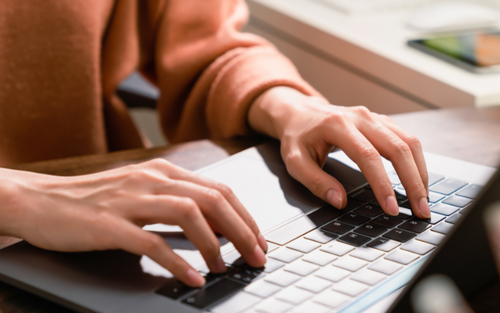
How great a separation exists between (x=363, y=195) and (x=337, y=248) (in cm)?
11

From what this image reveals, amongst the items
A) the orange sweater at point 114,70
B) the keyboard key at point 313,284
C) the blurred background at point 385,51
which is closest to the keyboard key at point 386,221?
the keyboard key at point 313,284

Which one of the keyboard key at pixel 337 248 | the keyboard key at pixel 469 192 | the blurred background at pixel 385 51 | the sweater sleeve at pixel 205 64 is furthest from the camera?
the blurred background at pixel 385 51

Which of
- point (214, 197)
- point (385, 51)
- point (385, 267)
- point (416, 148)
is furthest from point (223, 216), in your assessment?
point (385, 51)

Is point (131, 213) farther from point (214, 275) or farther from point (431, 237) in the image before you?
point (431, 237)

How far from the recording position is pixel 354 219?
1.41ft

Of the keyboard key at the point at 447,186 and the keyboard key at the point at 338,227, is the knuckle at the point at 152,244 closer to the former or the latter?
the keyboard key at the point at 338,227

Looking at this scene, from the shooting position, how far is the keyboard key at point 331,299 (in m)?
0.32

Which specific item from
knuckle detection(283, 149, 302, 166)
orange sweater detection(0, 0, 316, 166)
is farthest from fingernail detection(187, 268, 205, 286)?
orange sweater detection(0, 0, 316, 166)

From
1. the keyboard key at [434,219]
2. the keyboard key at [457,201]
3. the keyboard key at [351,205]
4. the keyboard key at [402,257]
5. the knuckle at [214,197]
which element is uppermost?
the knuckle at [214,197]

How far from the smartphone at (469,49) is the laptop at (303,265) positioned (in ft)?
1.53

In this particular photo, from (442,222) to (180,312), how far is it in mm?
244

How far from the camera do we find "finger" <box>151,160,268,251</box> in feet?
1.25

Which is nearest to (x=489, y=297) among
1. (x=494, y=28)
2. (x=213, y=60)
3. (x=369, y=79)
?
(x=213, y=60)

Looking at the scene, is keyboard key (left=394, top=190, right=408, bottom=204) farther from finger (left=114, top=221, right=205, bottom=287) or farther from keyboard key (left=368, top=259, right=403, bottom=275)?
finger (left=114, top=221, right=205, bottom=287)
